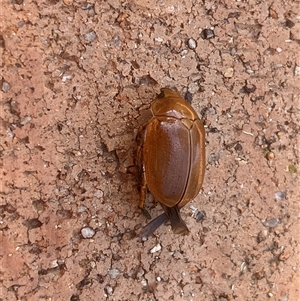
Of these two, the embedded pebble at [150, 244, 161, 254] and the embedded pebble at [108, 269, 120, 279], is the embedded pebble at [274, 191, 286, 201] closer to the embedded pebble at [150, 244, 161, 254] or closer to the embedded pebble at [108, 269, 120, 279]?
the embedded pebble at [150, 244, 161, 254]

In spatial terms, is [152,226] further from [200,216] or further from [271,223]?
[271,223]

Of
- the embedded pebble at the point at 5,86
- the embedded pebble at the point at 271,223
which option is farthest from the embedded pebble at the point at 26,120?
the embedded pebble at the point at 271,223

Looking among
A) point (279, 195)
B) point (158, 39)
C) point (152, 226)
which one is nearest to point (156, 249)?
point (152, 226)

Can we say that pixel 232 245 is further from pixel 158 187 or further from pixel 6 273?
pixel 6 273

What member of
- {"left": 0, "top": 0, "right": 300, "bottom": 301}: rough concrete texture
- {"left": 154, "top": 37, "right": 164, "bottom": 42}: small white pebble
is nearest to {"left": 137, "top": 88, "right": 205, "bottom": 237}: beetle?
{"left": 0, "top": 0, "right": 300, "bottom": 301}: rough concrete texture

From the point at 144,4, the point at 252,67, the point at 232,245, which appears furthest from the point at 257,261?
the point at 144,4

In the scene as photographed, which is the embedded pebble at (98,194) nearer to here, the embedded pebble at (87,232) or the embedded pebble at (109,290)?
the embedded pebble at (87,232)
